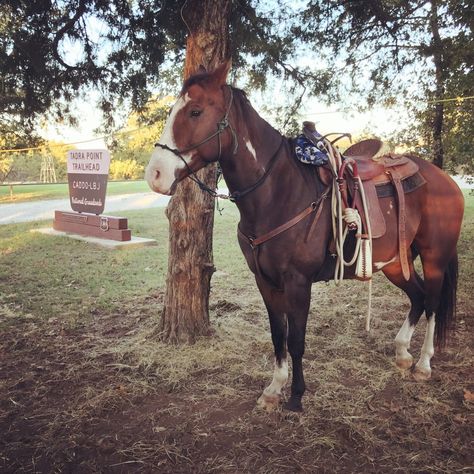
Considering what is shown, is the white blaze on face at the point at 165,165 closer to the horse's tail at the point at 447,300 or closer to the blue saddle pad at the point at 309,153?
the blue saddle pad at the point at 309,153

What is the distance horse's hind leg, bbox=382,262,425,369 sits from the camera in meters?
3.21

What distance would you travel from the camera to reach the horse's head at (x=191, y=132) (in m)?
2.02

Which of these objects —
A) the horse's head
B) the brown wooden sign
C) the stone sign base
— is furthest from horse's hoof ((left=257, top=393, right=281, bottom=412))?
the brown wooden sign

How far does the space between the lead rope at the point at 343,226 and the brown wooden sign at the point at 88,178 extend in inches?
245

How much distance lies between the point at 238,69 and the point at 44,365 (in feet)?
13.2

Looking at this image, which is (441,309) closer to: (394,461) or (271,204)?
(394,461)

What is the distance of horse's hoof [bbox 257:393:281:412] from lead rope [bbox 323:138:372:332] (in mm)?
919

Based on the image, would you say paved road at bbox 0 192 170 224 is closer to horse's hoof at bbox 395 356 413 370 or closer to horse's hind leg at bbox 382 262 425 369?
horse's hind leg at bbox 382 262 425 369

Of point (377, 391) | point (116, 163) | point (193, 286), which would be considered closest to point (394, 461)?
point (377, 391)

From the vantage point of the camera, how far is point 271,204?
7.82 feet

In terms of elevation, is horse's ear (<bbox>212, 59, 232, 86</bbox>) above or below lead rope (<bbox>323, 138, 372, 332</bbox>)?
above

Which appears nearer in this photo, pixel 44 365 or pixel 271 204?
pixel 271 204

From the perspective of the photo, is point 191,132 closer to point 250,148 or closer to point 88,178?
point 250,148

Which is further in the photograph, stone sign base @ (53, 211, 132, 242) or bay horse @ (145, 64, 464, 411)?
stone sign base @ (53, 211, 132, 242)
